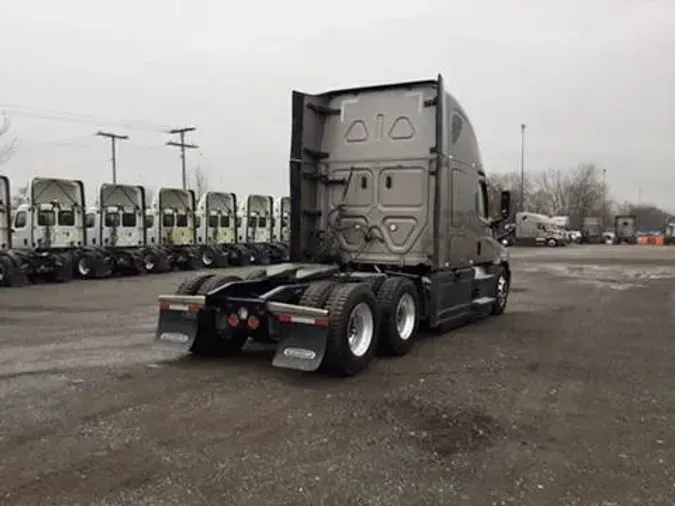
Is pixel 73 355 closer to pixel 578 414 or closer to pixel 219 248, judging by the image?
pixel 578 414

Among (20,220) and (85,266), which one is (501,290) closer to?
(85,266)

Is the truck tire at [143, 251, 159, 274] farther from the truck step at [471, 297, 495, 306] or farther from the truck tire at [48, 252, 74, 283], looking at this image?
the truck step at [471, 297, 495, 306]

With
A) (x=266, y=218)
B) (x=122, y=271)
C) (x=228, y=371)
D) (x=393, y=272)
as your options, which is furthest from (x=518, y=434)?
(x=266, y=218)

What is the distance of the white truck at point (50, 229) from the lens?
2209 cm

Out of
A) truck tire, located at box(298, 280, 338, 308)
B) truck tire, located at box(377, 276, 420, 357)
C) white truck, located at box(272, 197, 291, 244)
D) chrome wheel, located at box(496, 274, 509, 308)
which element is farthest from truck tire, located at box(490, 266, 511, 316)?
white truck, located at box(272, 197, 291, 244)

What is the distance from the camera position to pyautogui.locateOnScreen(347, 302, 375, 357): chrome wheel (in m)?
7.72

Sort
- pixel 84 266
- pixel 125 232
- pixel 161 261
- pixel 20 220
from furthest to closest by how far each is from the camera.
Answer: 1. pixel 161 261
2. pixel 125 232
3. pixel 84 266
4. pixel 20 220

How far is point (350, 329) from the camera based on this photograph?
761 cm

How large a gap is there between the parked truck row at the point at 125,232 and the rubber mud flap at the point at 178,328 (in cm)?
1417

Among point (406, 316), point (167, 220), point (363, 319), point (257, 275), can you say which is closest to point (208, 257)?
point (167, 220)

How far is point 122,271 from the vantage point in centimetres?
2542

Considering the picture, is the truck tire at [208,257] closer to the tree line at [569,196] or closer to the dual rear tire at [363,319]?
the dual rear tire at [363,319]

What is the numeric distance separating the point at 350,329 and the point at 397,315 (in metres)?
1.26

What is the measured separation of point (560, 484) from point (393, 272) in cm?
568
